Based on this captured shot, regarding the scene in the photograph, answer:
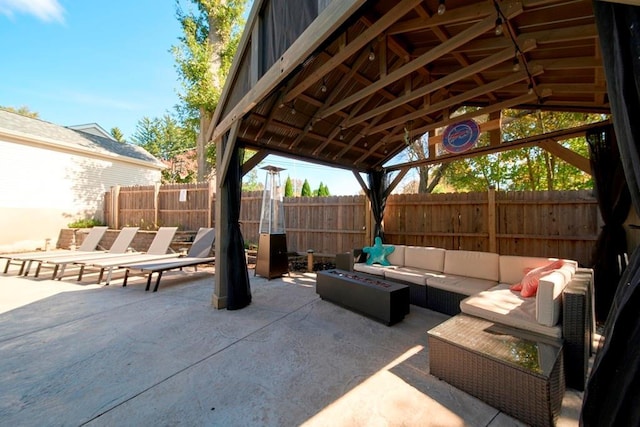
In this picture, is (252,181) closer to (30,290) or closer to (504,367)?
(30,290)

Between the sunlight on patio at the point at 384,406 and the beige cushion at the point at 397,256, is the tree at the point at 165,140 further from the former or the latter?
the sunlight on patio at the point at 384,406

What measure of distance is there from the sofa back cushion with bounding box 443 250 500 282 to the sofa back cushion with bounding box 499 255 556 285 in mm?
80

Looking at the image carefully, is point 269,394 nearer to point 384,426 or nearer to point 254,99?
point 384,426

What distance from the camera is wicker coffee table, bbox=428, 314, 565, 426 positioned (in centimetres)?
171

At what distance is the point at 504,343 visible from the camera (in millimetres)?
2076

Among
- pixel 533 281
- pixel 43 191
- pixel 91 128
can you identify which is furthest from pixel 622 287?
pixel 91 128

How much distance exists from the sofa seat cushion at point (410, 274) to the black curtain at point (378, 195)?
65.7 inches

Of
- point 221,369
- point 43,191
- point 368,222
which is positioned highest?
point 43,191

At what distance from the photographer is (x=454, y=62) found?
354cm

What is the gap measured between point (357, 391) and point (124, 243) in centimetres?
746

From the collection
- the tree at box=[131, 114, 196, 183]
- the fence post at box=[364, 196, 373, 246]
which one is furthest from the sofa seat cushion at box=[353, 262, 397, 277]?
the tree at box=[131, 114, 196, 183]

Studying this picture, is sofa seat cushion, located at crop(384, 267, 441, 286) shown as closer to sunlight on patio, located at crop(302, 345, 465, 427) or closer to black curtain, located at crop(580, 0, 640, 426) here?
sunlight on patio, located at crop(302, 345, 465, 427)

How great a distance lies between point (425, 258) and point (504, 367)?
8.89 ft

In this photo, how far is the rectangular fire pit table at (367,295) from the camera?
10.7ft
